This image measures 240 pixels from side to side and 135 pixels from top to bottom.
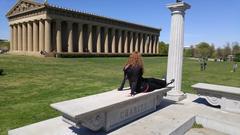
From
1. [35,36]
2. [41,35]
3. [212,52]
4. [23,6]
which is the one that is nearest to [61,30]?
[41,35]

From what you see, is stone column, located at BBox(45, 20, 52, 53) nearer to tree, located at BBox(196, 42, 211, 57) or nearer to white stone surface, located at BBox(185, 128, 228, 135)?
white stone surface, located at BBox(185, 128, 228, 135)

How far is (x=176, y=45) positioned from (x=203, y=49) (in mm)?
113531

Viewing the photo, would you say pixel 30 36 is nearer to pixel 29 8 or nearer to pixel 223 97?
pixel 29 8

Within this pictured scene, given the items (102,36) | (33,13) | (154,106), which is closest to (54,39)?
(33,13)

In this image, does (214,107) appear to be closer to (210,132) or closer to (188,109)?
(188,109)

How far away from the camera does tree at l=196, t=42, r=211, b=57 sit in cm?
11207

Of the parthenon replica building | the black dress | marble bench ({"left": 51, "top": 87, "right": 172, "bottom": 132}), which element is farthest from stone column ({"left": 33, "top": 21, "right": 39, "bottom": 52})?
marble bench ({"left": 51, "top": 87, "right": 172, "bottom": 132})

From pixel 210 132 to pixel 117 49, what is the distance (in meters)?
64.8

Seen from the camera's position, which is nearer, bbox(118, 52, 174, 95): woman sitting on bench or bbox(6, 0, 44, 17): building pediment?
bbox(118, 52, 174, 95): woman sitting on bench

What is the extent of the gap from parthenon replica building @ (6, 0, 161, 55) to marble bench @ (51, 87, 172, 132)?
43367 millimetres

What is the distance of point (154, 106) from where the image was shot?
25.6 ft

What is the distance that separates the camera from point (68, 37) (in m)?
52.7

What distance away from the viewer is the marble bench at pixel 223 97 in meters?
8.12

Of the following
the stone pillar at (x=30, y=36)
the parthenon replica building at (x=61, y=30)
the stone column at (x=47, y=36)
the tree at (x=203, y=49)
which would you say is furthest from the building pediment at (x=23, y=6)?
the tree at (x=203, y=49)
